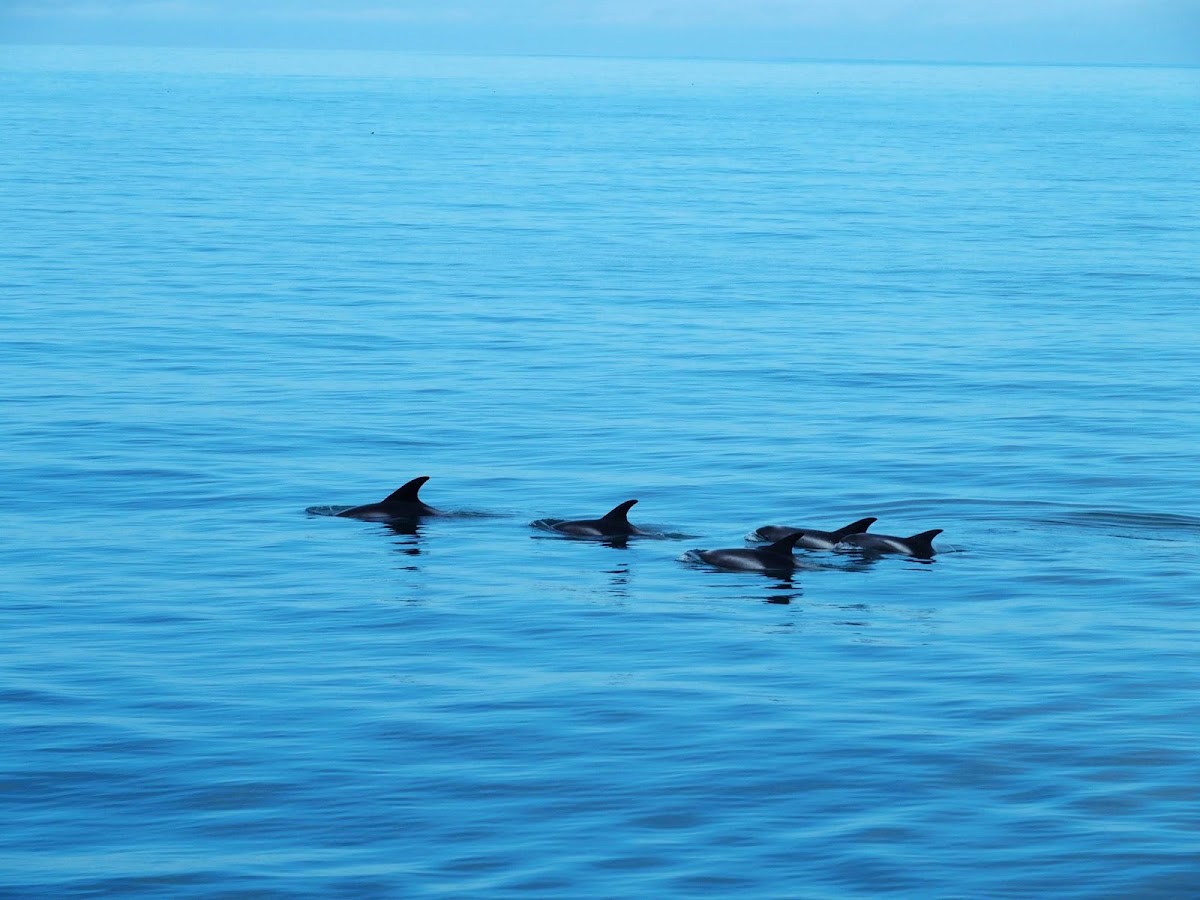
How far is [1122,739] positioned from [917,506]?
890cm

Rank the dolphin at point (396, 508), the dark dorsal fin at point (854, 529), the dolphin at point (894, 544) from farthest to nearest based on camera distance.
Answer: the dolphin at point (396, 508), the dolphin at point (894, 544), the dark dorsal fin at point (854, 529)

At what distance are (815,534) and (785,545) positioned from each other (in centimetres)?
97

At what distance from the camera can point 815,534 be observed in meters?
20.7

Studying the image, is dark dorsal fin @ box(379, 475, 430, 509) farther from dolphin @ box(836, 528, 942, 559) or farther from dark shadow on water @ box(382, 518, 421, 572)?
dolphin @ box(836, 528, 942, 559)

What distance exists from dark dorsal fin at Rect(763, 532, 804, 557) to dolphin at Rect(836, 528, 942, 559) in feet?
3.04

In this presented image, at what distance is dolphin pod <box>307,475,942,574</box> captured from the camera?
2002 centimetres

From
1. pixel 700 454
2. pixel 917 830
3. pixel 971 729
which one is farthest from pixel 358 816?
pixel 700 454

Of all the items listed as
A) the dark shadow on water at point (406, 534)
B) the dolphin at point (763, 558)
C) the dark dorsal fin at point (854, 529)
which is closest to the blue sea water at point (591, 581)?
the dark shadow on water at point (406, 534)

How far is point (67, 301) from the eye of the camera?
42625 mm

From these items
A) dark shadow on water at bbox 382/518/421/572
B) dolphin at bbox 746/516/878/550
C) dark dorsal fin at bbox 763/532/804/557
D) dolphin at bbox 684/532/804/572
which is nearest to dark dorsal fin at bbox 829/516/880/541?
dolphin at bbox 746/516/878/550

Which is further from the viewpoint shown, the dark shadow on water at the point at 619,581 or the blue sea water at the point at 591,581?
the dark shadow on water at the point at 619,581

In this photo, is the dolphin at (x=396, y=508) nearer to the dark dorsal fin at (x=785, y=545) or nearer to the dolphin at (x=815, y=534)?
the dolphin at (x=815, y=534)

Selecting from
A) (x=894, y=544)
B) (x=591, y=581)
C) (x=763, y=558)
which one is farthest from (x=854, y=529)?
(x=591, y=581)

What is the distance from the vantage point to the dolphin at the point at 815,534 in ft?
66.9
